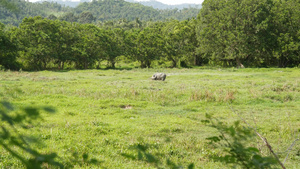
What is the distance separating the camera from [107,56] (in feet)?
130

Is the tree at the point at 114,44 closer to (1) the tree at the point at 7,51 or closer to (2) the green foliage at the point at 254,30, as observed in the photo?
(1) the tree at the point at 7,51

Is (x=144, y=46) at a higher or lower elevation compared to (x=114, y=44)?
lower

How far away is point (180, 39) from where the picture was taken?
42.6m

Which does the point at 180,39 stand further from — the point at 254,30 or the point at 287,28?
the point at 287,28

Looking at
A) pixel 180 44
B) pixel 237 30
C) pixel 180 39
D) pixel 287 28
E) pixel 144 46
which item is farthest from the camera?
pixel 180 44

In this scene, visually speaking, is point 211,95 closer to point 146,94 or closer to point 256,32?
point 146,94

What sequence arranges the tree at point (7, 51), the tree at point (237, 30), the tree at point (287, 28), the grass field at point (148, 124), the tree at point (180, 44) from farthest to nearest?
the tree at point (180, 44) < the tree at point (237, 30) < the tree at point (287, 28) < the tree at point (7, 51) < the grass field at point (148, 124)

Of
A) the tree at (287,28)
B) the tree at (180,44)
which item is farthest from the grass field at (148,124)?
the tree at (180,44)

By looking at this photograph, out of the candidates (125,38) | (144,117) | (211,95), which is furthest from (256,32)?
(144,117)

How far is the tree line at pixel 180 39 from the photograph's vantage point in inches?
1292

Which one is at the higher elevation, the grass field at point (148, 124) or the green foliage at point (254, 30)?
the green foliage at point (254, 30)

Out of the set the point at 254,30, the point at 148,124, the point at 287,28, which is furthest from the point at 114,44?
the point at 148,124

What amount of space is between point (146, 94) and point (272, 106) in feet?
20.7

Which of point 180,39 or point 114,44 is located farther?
point 180,39
